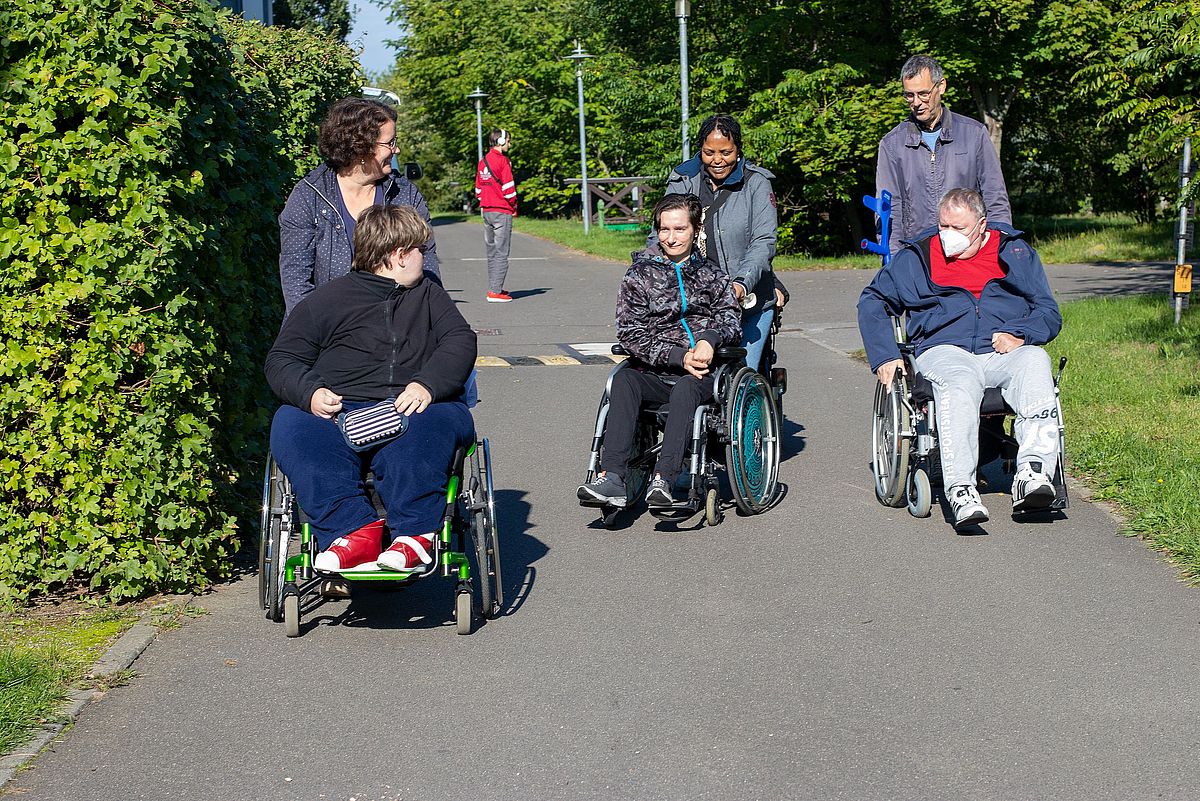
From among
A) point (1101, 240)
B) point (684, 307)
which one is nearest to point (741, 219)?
point (684, 307)

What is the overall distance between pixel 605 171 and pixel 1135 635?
40.5 metres

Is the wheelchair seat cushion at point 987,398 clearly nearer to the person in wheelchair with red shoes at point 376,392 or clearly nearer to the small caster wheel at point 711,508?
the small caster wheel at point 711,508

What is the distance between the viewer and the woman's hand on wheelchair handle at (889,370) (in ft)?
22.0

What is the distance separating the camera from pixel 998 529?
6.56m

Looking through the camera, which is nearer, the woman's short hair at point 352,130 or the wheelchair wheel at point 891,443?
the woman's short hair at point 352,130

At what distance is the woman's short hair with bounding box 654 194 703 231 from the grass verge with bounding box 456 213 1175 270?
15.4m

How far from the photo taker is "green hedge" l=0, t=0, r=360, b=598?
5027mm

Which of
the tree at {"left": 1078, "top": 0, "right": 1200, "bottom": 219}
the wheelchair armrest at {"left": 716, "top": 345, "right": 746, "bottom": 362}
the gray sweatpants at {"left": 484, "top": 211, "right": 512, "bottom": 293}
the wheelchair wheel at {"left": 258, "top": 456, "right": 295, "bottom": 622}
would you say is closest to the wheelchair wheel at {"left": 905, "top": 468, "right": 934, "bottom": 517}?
the wheelchair armrest at {"left": 716, "top": 345, "right": 746, "bottom": 362}

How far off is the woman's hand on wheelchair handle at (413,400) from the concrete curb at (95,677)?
1.20 m

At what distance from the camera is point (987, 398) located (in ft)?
21.6

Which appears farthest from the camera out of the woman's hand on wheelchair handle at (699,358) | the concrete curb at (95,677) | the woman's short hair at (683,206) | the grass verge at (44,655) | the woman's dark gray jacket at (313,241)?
the woman's short hair at (683,206)

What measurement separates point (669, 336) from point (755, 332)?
90 cm

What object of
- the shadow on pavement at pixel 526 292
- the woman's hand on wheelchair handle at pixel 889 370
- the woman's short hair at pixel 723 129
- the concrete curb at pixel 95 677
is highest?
the woman's short hair at pixel 723 129

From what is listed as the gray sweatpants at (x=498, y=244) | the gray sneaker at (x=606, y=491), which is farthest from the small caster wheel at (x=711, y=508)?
the gray sweatpants at (x=498, y=244)
